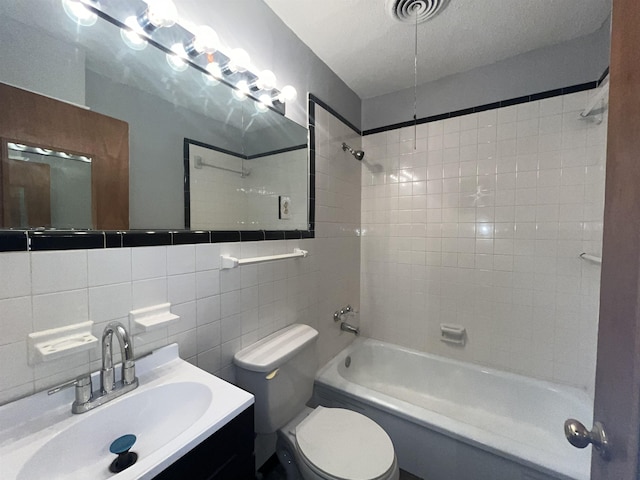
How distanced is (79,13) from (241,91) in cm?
59

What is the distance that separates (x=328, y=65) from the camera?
1794 mm

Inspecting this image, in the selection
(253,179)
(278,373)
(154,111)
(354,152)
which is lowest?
(278,373)

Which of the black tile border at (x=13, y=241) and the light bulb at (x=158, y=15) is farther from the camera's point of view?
the light bulb at (x=158, y=15)

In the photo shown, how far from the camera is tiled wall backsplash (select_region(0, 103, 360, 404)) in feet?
2.16

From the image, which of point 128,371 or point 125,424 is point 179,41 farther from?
point 125,424

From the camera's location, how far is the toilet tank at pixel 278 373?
3.72ft

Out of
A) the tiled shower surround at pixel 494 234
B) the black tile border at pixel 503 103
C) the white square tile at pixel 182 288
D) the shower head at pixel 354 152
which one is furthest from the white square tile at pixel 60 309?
the black tile border at pixel 503 103

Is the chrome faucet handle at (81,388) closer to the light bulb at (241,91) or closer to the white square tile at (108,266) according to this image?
the white square tile at (108,266)

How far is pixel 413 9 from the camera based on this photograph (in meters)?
1.32

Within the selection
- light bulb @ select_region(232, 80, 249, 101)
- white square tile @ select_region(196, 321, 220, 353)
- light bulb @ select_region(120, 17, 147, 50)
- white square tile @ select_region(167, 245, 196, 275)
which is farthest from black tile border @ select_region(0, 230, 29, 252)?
light bulb @ select_region(232, 80, 249, 101)

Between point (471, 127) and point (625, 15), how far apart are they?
1.51 m

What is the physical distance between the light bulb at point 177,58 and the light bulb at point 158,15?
0.09 m

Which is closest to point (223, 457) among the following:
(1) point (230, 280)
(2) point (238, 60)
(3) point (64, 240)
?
(1) point (230, 280)

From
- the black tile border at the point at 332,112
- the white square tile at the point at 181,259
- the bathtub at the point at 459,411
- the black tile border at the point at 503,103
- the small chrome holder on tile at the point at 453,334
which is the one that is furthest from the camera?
the small chrome holder on tile at the point at 453,334
